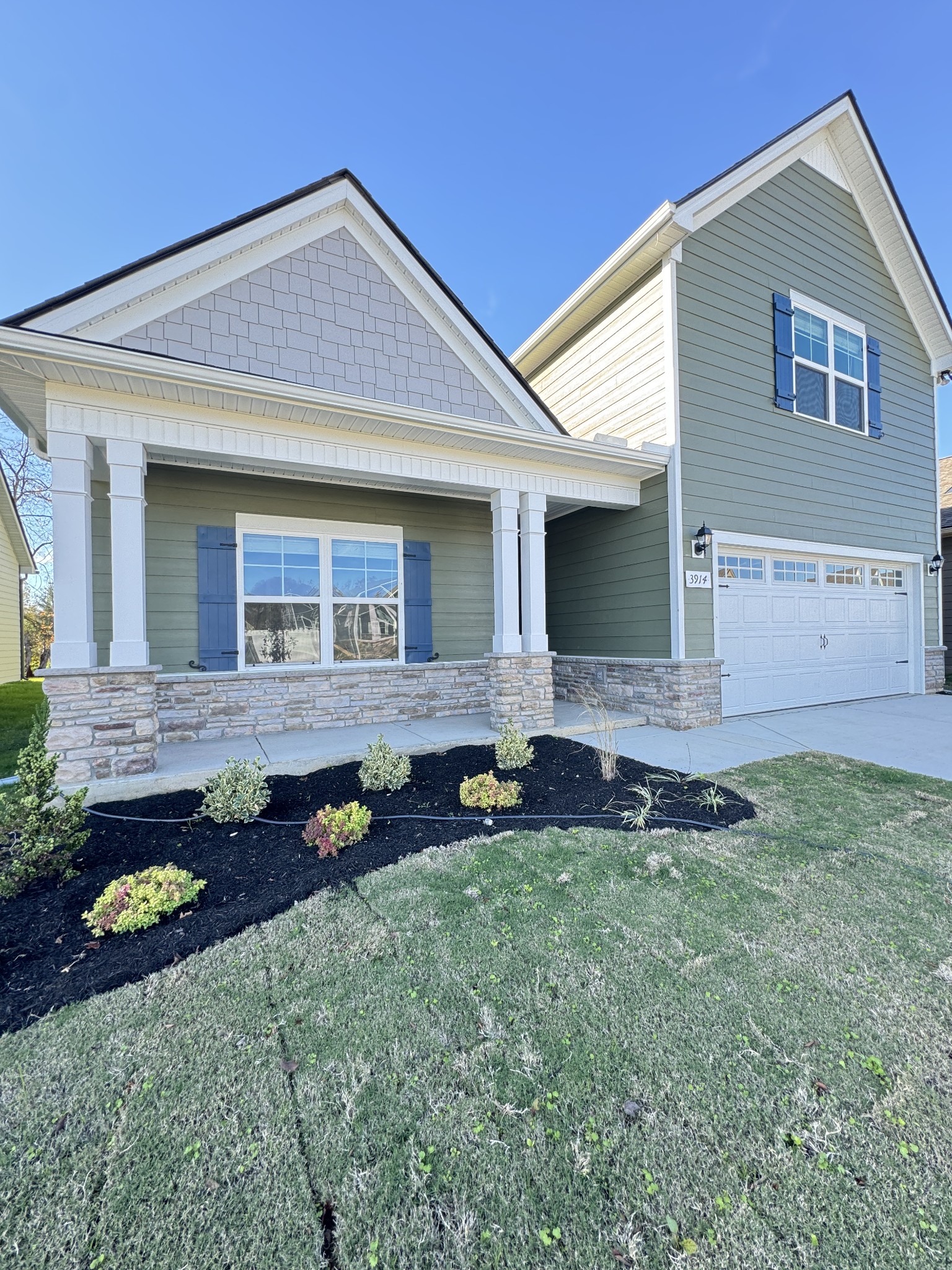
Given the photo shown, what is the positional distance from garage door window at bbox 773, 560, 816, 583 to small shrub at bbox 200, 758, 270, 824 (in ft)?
24.4

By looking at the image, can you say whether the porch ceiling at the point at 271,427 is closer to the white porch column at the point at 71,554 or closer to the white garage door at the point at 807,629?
the white porch column at the point at 71,554

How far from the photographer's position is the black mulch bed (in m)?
2.33

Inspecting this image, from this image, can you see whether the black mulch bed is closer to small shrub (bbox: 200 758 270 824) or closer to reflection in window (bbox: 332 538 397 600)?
small shrub (bbox: 200 758 270 824)

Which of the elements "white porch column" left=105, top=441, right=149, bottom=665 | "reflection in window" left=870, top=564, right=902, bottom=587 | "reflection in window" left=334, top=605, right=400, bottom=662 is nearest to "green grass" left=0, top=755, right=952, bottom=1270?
"white porch column" left=105, top=441, right=149, bottom=665

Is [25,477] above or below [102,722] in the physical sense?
above

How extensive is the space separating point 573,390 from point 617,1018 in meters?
8.90

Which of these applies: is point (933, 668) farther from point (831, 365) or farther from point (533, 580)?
point (533, 580)

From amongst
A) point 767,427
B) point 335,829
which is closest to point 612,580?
point 767,427

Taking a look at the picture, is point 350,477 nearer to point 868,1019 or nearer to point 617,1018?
point 617,1018

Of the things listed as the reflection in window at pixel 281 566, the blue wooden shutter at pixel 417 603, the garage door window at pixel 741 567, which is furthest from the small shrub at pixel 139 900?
the garage door window at pixel 741 567

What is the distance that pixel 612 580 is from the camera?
8.05 metres

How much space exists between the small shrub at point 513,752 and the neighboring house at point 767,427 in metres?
2.89

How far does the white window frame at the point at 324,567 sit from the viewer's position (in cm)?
650

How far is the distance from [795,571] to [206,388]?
26.4 ft
